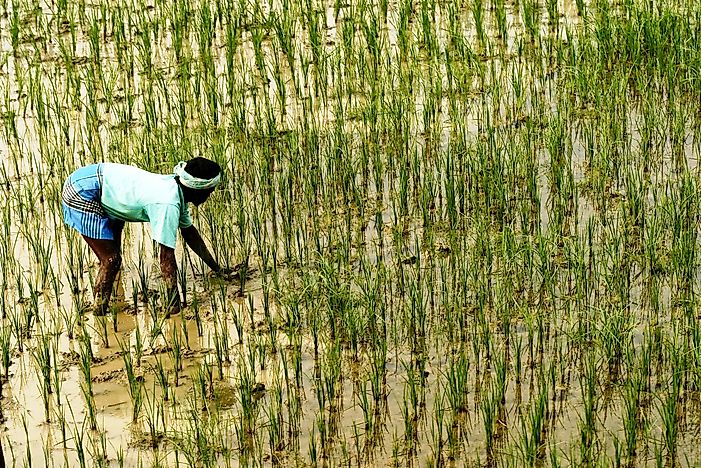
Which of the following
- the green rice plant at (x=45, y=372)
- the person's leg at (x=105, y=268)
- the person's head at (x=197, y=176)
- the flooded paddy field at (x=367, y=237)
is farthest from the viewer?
the person's leg at (x=105, y=268)

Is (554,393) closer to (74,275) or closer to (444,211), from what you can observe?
(444,211)

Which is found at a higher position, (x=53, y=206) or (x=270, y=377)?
(x=53, y=206)

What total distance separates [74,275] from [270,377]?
4.43ft

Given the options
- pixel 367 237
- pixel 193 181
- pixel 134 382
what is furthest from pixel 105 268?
pixel 367 237

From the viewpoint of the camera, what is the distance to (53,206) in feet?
22.0


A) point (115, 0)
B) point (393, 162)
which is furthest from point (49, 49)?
point (393, 162)

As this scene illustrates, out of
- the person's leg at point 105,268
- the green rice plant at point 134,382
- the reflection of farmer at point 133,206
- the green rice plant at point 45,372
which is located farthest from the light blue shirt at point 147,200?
the green rice plant at point 45,372

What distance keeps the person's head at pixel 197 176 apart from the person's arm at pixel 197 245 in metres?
0.29

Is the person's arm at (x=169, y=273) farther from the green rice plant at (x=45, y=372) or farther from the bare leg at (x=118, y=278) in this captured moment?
the green rice plant at (x=45, y=372)

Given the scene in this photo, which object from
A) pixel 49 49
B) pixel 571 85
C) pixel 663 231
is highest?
pixel 49 49

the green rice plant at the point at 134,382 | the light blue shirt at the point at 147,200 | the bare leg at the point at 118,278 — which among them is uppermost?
the light blue shirt at the point at 147,200

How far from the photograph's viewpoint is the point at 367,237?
6.42 meters

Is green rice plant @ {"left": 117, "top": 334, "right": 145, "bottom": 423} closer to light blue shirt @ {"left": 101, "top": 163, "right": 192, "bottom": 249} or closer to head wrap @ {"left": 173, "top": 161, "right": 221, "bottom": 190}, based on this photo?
light blue shirt @ {"left": 101, "top": 163, "right": 192, "bottom": 249}

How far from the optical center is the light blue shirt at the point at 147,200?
18.3 ft
